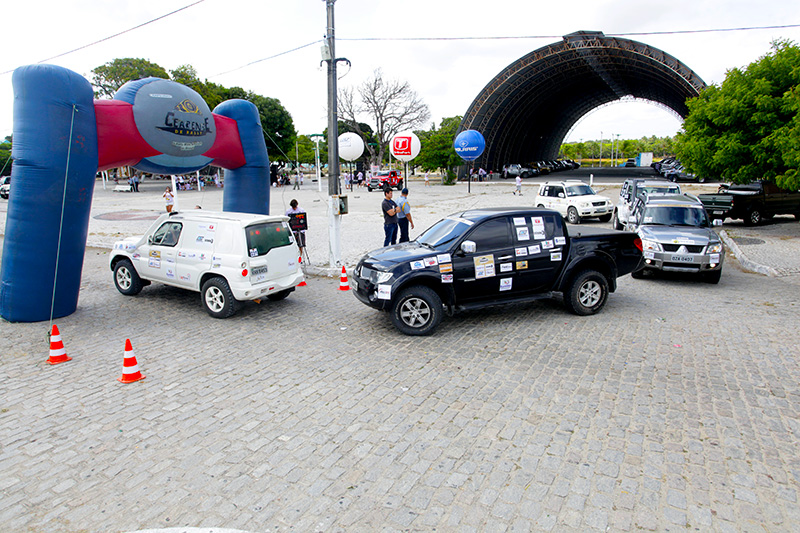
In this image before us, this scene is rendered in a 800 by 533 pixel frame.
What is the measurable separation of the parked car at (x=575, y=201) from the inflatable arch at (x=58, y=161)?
582 inches

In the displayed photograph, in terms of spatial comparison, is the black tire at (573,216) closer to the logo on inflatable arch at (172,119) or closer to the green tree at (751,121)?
the green tree at (751,121)

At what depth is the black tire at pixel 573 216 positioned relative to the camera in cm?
1920

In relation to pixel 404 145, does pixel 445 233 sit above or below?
below

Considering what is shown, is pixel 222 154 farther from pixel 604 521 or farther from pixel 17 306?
pixel 604 521

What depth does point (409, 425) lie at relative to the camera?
4.59 metres

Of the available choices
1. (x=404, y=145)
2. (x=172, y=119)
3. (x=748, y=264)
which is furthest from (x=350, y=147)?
(x=748, y=264)

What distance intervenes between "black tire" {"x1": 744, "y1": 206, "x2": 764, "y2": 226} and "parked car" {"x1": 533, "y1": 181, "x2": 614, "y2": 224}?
484 centimetres

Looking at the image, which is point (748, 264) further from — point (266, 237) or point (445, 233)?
point (266, 237)

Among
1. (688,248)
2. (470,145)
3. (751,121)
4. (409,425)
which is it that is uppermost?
(470,145)

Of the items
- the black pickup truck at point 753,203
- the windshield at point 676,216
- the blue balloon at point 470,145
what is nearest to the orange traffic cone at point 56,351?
the windshield at point 676,216

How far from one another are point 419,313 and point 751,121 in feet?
51.1

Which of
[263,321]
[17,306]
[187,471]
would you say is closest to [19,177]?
[17,306]

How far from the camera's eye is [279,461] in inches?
160

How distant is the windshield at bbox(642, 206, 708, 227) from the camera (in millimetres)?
10711
